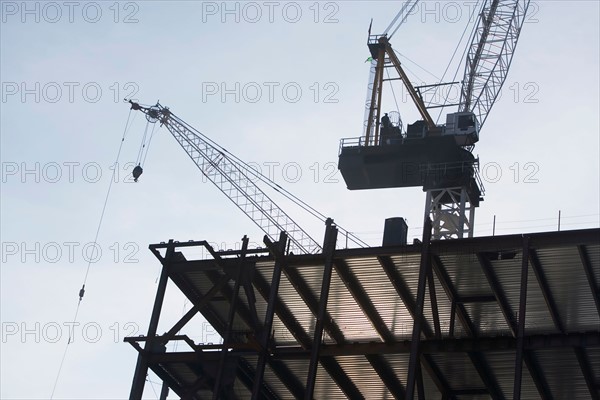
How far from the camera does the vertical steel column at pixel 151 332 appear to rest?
48.8 metres

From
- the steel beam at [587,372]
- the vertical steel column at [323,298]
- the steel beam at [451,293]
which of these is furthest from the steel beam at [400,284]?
the steel beam at [587,372]

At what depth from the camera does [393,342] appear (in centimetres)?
4897

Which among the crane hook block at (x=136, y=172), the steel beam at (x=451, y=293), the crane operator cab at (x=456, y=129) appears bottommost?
the steel beam at (x=451, y=293)

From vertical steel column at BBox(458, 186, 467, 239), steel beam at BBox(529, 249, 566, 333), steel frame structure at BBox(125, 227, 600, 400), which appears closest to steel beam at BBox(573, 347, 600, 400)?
steel frame structure at BBox(125, 227, 600, 400)

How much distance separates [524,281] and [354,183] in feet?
134

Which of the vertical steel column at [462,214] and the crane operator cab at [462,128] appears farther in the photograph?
the crane operator cab at [462,128]

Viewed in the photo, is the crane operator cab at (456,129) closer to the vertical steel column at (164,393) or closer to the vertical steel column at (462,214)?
the vertical steel column at (462,214)

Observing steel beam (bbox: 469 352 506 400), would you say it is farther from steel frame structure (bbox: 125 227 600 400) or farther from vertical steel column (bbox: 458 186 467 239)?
vertical steel column (bbox: 458 186 467 239)

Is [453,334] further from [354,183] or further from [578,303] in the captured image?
[354,183]

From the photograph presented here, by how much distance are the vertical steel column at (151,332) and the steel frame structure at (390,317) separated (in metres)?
0.06

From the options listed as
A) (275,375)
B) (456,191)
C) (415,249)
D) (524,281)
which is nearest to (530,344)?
(524,281)

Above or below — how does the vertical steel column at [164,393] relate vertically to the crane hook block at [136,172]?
below

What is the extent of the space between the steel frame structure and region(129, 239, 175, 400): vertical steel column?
0.19 feet

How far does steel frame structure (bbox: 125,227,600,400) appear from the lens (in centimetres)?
4431
